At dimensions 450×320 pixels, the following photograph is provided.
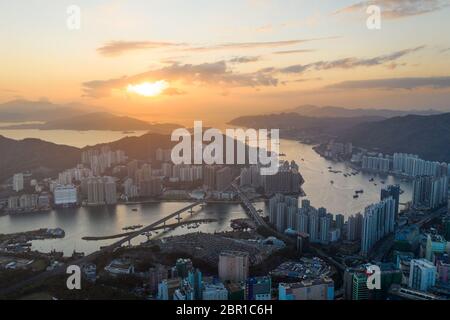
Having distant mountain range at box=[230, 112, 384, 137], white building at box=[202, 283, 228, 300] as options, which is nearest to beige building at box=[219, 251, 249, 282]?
white building at box=[202, 283, 228, 300]

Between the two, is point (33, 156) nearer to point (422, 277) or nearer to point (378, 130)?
point (422, 277)

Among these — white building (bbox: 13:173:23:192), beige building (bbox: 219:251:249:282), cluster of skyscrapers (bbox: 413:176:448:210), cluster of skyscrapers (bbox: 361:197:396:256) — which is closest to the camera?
beige building (bbox: 219:251:249:282)

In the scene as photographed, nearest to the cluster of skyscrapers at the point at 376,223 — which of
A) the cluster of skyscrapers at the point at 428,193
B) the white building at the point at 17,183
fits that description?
the cluster of skyscrapers at the point at 428,193

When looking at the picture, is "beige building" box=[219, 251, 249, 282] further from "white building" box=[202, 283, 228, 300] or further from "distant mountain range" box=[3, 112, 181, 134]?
"distant mountain range" box=[3, 112, 181, 134]

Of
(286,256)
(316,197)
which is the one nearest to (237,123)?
(316,197)

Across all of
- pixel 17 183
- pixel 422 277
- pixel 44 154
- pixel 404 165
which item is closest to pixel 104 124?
pixel 44 154

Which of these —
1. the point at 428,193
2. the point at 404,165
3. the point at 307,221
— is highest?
the point at 404,165
